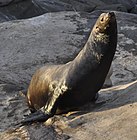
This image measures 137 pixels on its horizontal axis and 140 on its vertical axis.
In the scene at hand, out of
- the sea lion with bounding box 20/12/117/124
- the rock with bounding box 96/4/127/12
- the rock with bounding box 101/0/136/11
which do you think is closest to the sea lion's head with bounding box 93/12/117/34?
the sea lion with bounding box 20/12/117/124

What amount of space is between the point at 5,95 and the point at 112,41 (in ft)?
8.08

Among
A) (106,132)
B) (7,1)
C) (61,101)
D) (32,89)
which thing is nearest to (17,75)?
(32,89)

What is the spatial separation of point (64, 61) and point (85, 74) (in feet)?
10.6

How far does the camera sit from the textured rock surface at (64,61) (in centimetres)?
347

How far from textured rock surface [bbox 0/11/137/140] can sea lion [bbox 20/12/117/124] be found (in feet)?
0.52

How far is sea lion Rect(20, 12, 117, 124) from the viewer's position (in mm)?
3756

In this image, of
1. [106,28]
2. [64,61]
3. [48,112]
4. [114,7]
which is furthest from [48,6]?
[106,28]

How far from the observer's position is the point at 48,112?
4133 millimetres

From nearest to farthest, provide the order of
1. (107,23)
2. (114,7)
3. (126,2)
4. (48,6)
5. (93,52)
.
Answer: (107,23)
(93,52)
(48,6)
(114,7)
(126,2)

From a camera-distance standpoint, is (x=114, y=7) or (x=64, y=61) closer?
(x=64, y=61)

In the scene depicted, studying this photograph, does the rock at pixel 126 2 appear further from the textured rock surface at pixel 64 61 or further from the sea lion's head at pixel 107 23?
the sea lion's head at pixel 107 23

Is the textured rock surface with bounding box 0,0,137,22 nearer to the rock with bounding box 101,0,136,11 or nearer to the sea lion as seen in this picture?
the rock with bounding box 101,0,136,11

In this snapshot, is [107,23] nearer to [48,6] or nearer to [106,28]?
[106,28]

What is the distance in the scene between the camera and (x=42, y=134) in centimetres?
361
